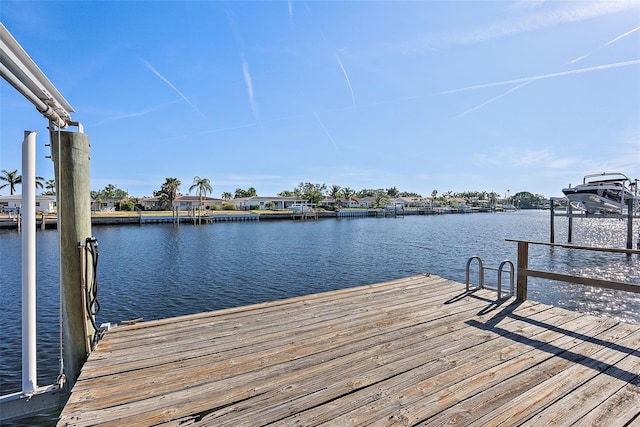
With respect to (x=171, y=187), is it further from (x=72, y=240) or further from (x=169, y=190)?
(x=72, y=240)

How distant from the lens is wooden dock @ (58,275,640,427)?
2.36 m

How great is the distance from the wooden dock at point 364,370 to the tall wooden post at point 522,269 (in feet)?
1.68

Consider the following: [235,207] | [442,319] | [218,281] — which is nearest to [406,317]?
[442,319]

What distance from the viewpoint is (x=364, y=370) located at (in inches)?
117

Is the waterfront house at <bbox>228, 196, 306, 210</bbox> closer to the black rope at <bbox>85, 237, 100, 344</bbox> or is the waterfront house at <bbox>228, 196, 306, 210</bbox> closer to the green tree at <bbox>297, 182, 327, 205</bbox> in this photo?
the green tree at <bbox>297, 182, 327, 205</bbox>

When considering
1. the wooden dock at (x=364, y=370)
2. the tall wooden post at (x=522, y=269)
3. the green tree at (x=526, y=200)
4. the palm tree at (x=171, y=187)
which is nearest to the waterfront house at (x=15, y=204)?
the palm tree at (x=171, y=187)

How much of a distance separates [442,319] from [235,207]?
7876 cm

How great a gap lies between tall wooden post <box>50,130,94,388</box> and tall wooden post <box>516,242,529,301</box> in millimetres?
6061

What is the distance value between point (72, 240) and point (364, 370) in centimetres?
337

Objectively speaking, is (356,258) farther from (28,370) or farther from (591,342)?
(28,370)

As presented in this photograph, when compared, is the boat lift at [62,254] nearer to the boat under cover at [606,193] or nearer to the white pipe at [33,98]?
the white pipe at [33,98]

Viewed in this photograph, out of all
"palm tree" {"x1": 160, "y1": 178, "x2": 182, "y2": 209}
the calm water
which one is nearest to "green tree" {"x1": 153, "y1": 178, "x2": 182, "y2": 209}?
"palm tree" {"x1": 160, "y1": 178, "x2": 182, "y2": 209}

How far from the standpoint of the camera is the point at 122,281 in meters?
14.3

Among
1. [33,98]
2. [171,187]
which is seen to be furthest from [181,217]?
[33,98]
